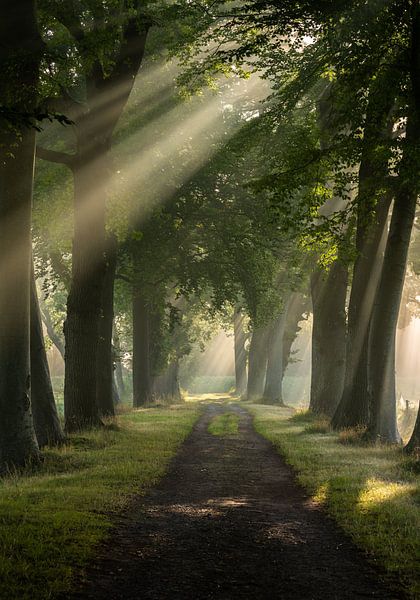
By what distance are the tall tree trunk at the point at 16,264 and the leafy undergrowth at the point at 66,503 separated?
2.60ft

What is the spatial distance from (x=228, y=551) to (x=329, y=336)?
59.6ft

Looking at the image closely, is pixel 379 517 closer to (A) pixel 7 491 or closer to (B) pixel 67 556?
(B) pixel 67 556

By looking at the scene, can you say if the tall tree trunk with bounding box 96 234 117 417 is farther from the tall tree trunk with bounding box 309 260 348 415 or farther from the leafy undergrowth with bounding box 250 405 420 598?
the tall tree trunk with bounding box 309 260 348 415

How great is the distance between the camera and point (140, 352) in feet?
109

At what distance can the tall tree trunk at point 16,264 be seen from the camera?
12055 millimetres

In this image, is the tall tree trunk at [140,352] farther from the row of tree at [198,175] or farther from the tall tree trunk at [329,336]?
the tall tree trunk at [329,336]

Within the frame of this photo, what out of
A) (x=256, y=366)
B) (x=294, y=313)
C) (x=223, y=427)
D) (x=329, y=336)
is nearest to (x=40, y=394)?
(x=223, y=427)

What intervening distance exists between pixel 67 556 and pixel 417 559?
3531 millimetres

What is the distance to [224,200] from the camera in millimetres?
26703

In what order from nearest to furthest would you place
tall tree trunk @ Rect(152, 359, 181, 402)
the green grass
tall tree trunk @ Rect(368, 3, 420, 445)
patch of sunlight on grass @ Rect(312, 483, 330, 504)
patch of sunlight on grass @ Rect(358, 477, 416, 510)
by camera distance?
patch of sunlight on grass @ Rect(358, 477, 416, 510), patch of sunlight on grass @ Rect(312, 483, 330, 504), tall tree trunk @ Rect(368, 3, 420, 445), the green grass, tall tree trunk @ Rect(152, 359, 181, 402)

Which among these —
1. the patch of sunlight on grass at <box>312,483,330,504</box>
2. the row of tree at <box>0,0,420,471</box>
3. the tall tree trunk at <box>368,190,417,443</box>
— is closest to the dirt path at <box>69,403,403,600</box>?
the patch of sunlight on grass at <box>312,483,330,504</box>

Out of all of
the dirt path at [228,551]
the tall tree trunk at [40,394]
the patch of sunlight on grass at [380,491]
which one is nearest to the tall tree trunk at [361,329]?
the dirt path at [228,551]

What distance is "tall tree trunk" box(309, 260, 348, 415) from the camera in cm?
2434

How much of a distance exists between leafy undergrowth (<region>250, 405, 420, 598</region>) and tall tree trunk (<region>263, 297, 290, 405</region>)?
75.8ft
